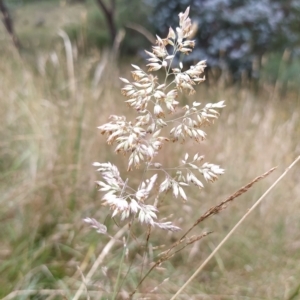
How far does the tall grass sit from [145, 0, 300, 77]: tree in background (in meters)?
3.41

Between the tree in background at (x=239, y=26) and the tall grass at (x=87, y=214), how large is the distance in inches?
134

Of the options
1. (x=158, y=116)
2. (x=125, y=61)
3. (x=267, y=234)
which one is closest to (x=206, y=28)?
(x=125, y=61)

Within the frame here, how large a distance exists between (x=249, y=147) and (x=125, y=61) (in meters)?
3.60

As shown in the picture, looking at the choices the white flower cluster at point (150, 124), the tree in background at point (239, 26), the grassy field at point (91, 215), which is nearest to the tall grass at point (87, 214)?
the grassy field at point (91, 215)

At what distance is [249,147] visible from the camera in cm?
220

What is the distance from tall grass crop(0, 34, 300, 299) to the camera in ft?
4.07

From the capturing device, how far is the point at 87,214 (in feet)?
4.75

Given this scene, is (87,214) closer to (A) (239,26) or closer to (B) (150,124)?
(B) (150,124)

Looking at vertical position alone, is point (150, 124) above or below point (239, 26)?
below

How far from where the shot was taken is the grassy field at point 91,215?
1.23m

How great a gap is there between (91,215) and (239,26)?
4.38 meters

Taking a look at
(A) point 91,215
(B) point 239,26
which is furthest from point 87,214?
(B) point 239,26

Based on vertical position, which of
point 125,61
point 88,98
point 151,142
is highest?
point 125,61

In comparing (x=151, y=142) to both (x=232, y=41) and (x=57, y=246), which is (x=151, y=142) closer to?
(x=57, y=246)
